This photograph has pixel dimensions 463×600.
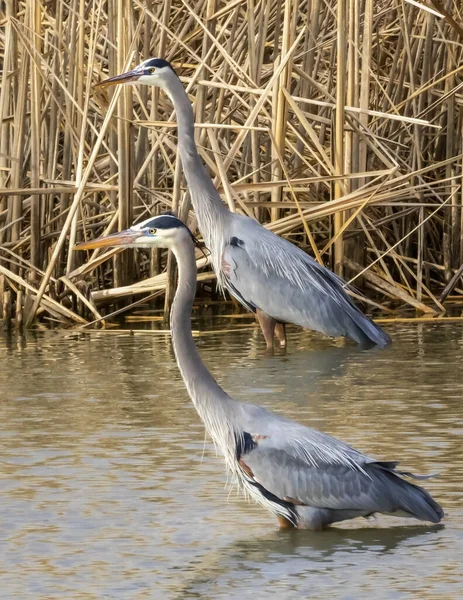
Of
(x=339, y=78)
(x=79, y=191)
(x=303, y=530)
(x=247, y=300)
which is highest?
(x=339, y=78)

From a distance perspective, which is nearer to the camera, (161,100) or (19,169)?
(19,169)

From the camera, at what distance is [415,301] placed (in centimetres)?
890

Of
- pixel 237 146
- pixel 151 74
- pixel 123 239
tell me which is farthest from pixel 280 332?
pixel 123 239

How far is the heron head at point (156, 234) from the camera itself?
16.2 ft

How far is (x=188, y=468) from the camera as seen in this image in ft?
17.5

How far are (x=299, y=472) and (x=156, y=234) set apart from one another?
1.02 metres

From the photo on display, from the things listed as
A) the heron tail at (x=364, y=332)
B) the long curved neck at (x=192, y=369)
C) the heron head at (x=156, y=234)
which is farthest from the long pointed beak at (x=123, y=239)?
the heron tail at (x=364, y=332)

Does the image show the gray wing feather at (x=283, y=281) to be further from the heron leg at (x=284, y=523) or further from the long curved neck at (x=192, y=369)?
the heron leg at (x=284, y=523)

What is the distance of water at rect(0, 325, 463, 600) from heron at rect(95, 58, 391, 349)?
164 mm

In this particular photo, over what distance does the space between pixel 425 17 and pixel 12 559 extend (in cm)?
640

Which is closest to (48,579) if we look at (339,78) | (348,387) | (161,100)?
(348,387)

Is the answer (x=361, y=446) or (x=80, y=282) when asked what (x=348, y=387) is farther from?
(x=80, y=282)

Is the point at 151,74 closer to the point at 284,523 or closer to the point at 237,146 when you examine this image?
the point at 237,146

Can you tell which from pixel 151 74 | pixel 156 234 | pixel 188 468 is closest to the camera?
pixel 156 234
